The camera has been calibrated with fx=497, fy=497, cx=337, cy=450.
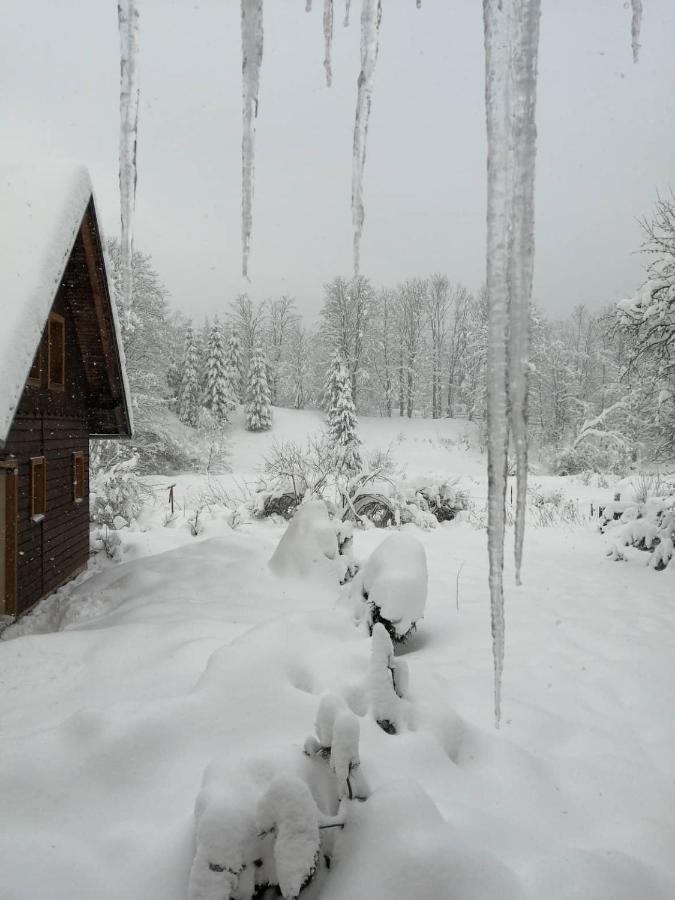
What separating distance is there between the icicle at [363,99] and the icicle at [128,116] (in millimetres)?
837

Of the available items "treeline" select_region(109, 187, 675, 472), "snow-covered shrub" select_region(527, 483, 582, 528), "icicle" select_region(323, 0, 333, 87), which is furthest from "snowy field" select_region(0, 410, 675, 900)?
"treeline" select_region(109, 187, 675, 472)

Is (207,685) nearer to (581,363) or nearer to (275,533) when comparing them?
(275,533)

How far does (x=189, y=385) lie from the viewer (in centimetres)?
3072

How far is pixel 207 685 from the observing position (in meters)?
3.02

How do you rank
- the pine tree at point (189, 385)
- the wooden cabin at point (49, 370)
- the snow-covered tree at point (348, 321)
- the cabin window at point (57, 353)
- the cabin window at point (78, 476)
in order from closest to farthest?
the wooden cabin at point (49, 370), the cabin window at point (57, 353), the cabin window at point (78, 476), the pine tree at point (189, 385), the snow-covered tree at point (348, 321)

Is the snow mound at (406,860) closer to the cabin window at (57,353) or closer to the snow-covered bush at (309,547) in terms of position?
the snow-covered bush at (309,547)

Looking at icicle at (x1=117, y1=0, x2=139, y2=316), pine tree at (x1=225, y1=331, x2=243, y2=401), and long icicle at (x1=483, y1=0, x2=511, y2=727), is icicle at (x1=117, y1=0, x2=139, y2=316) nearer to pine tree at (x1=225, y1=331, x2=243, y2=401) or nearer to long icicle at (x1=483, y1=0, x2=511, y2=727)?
long icicle at (x1=483, y1=0, x2=511, y2=727)

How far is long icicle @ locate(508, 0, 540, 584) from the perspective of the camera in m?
1.43

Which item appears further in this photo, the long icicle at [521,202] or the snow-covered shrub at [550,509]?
the snow-covered shrub at [550,509]

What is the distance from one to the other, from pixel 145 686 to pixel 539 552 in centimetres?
805

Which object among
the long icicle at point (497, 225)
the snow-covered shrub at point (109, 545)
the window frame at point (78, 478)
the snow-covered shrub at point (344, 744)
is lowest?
the snow-covered shrub at point (109, 545)

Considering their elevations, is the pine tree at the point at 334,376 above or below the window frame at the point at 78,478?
above

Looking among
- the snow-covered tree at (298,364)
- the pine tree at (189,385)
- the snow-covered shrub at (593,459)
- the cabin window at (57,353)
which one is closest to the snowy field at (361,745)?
the cabin window at (57,353)

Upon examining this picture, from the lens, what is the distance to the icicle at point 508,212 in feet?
4.65
